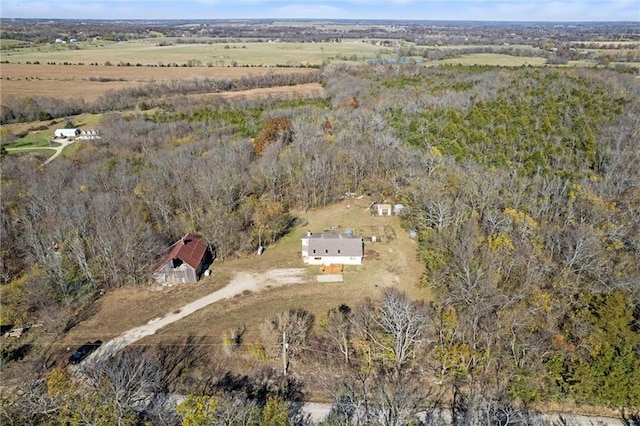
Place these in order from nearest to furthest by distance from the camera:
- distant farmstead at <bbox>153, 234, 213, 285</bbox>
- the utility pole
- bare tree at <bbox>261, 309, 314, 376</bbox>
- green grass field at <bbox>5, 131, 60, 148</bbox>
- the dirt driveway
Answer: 1. the utility pole
2. bare tree at <bbox>261, 309, 314, 376</bbox>
3. the dirt driveway
4. distant farmstead at <bbox>153, 234, 213, 285</bbox>
5. green grass field at <bbox>5, 131, 60, 148</bbox>

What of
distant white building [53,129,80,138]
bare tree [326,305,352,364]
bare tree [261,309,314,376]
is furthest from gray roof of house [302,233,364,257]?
distant white building [53,129,80,138]

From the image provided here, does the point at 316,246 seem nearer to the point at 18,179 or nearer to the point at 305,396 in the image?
the point at 305,396

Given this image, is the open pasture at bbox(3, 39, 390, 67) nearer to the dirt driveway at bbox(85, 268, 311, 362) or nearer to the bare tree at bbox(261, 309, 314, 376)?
the dirt driveway at bbox(85, 268, 311, 362)

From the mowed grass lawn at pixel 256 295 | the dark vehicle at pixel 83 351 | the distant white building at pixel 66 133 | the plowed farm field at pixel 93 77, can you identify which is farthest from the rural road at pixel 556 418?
the plowed farm field at pixel 93 77

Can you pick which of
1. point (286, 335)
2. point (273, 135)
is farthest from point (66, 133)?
point (286, 335)

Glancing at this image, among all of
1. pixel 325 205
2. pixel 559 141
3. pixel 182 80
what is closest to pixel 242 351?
pixel 325 205

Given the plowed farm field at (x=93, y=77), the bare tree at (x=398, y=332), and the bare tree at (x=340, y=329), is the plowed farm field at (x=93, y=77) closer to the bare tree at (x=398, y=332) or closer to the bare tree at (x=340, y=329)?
the bare tree at (x=340, y=329)

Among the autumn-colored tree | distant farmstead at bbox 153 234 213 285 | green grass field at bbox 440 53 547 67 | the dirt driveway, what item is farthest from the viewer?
green grass field at bbox 440 53 547 67
